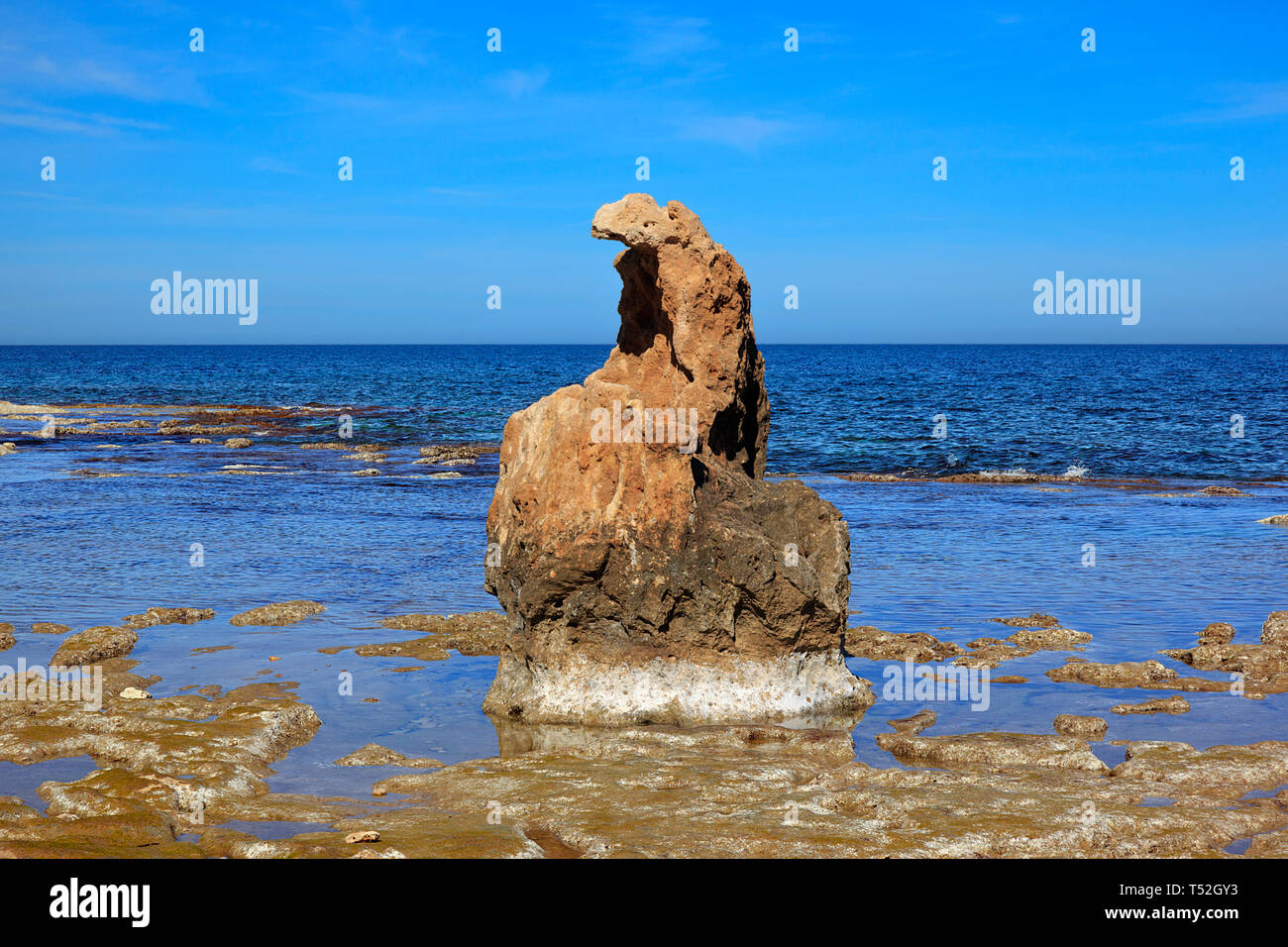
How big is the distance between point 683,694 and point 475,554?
948 centimetres

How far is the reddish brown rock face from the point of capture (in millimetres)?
10047

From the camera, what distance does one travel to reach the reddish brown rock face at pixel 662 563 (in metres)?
10.0

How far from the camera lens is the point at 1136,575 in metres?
16.6

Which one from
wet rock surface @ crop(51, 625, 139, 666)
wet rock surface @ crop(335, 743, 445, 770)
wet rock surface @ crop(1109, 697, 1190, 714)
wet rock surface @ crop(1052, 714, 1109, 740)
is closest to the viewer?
wet rock surface @ crop(335, 743, 445, 770)

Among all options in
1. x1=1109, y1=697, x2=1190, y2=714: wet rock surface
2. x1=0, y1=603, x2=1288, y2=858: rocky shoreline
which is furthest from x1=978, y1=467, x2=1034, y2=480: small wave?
x1=0, y1=603, x2=1288, y2=858: rocky shoreline

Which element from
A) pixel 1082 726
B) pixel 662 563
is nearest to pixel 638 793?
pixel 662 563

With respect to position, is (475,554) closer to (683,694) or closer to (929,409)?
(683,694)

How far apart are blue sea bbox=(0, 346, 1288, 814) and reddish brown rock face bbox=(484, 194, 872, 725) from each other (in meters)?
0.87

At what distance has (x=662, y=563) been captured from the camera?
33.1 feet

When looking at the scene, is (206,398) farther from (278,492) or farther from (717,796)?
(717,796)
